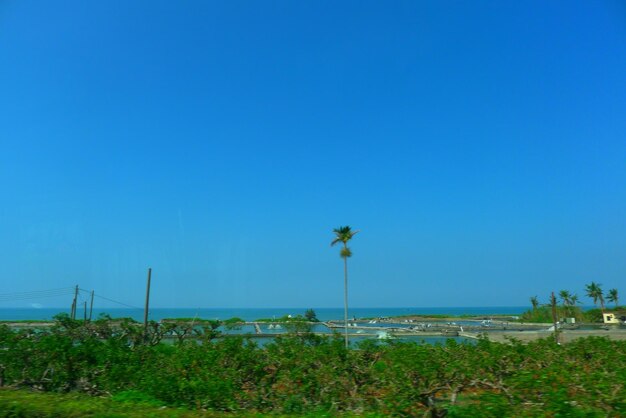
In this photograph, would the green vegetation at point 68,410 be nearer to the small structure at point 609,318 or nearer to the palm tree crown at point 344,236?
the palm tree crown at point 344,236

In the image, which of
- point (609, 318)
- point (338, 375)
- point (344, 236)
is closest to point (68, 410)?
point (338, 375)

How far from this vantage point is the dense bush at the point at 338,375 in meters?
5.64

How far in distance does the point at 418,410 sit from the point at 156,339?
63.9ft

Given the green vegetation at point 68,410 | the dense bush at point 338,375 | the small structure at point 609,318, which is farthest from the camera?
the small structure at point 609,318

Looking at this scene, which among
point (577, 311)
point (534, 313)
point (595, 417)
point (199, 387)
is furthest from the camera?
point (534, 313)

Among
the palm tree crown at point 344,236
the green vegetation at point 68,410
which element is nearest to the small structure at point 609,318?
the palm tree crown at point 344,236

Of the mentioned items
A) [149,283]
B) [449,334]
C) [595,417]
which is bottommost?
[449,334]

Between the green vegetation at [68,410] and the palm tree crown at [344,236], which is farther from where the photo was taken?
the palm tree crown at [344,236]

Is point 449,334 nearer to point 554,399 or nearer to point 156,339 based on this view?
point 156,339

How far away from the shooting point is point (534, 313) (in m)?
87.2

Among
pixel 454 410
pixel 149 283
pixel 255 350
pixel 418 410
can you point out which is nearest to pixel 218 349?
pixel 255 350

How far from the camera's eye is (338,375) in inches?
316

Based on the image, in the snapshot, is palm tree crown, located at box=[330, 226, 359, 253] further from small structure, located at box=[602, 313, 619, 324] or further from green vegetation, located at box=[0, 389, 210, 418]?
small structure, located at box=[602, 313, 619, 324]

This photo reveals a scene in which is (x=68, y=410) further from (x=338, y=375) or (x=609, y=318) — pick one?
(x=609, y=318)
